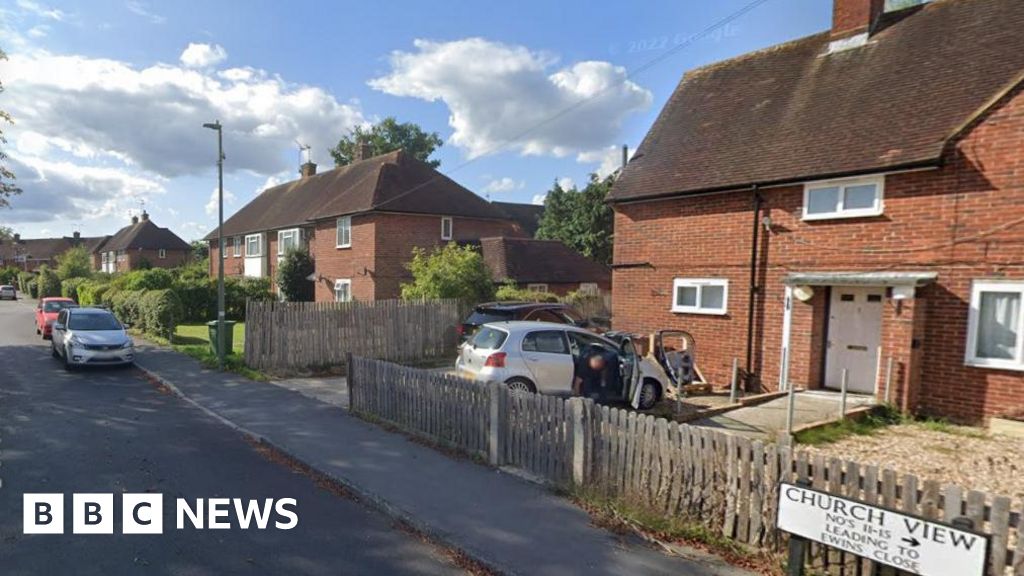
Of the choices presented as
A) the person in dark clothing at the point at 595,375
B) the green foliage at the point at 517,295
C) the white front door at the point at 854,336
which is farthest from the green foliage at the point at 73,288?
the white front door at the point at 854,336

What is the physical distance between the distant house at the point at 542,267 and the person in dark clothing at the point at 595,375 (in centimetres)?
1259

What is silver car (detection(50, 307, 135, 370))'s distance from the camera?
14.4 meters

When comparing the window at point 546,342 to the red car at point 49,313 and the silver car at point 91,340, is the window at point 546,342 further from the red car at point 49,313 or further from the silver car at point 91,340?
the red car at point 49,313

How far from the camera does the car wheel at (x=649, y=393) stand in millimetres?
10422

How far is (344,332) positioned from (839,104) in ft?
42.5

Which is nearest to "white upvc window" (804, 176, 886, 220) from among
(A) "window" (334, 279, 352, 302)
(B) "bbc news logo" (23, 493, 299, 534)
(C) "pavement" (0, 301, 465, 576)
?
(C) "pavement" (0, 301, 465, 576)

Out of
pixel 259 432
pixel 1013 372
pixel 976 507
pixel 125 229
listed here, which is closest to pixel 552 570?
pixel 976 507

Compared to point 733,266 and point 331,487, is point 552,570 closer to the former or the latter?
point 331,487

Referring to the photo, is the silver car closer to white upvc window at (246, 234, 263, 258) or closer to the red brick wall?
the red brick wall

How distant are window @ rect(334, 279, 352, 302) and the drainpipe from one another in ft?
57.9

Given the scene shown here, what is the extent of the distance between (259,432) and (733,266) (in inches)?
388

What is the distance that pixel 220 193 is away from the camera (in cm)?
1488

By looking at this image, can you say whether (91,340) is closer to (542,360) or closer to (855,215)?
(542,360)

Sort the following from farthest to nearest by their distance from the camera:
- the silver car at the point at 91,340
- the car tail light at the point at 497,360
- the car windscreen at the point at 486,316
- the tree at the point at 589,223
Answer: the tree at the point at 589,223 < the silver car at the point at 91,340 < the car windscreen at the point at 486,316 < the car tail light at the point at 497,360
